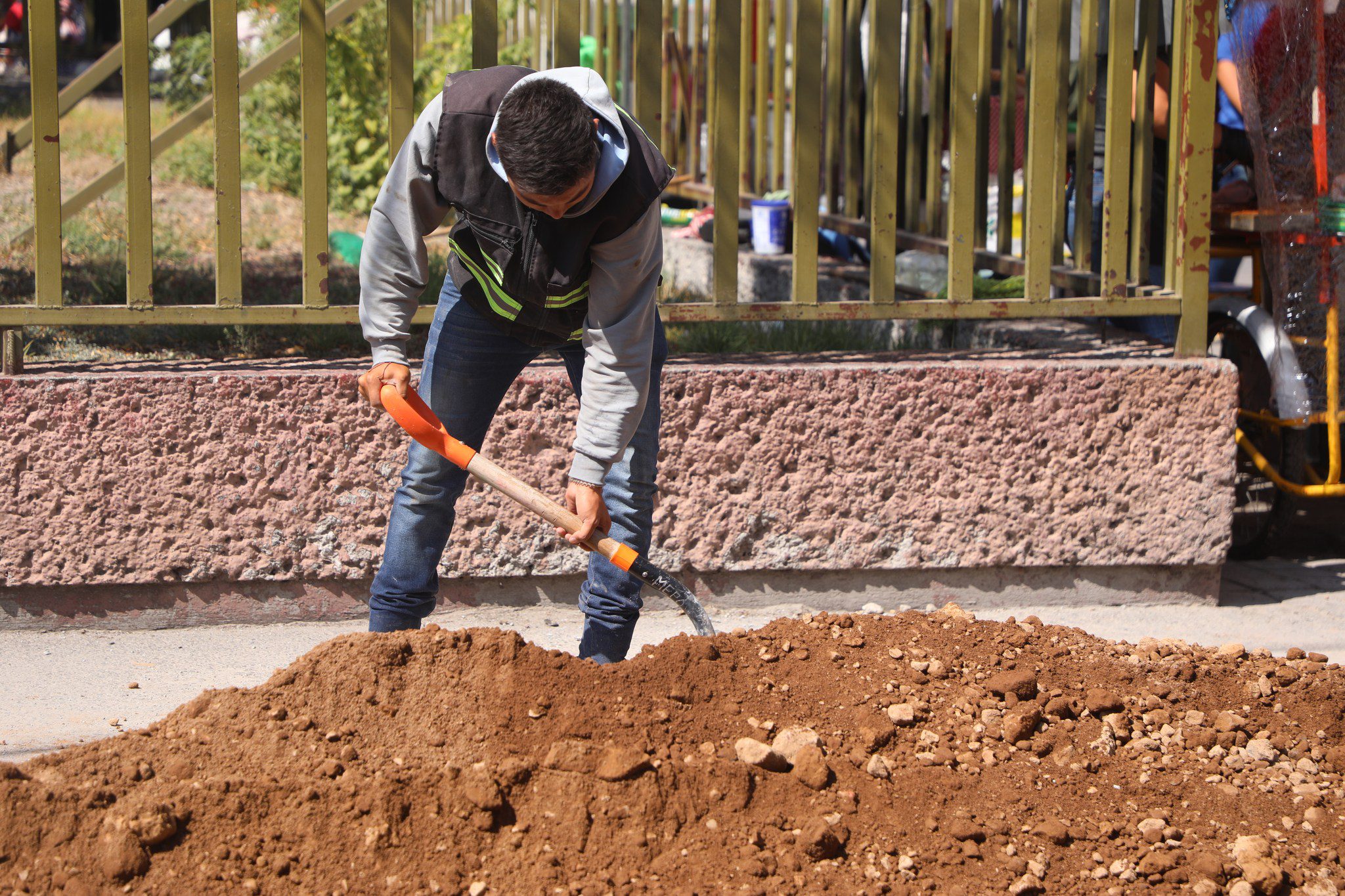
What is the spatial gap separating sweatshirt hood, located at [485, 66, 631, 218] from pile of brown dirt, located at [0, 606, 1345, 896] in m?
1.02

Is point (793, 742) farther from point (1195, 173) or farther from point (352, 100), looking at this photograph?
point (352, 100)

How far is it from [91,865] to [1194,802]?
6.86 ft

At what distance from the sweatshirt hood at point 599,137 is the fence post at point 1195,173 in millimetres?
2284

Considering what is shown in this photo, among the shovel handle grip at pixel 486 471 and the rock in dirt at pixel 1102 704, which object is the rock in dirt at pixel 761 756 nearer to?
the shovel handle grip at pixel 486 471

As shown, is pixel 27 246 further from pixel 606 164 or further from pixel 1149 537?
pixel 1149 537

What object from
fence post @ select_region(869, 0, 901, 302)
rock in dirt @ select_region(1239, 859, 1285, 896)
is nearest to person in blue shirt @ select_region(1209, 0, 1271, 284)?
fence post @ select_region(869, 0, 901, 302)

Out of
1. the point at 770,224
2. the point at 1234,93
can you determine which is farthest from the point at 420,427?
the point at 770,224

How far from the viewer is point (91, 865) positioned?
2133mm

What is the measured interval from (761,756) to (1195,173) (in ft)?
8.54

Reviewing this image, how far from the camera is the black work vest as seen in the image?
2566 millimetres

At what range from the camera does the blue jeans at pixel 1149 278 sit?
14.9 ft

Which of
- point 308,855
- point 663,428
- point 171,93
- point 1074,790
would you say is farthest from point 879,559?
point 171,93

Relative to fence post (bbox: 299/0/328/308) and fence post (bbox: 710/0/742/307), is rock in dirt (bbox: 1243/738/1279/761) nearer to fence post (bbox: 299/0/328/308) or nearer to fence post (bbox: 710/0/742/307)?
fence post (bbox: 710/0/742/307)

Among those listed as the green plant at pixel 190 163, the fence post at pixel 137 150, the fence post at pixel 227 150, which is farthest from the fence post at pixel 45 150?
the green plant at pixel 190 163
